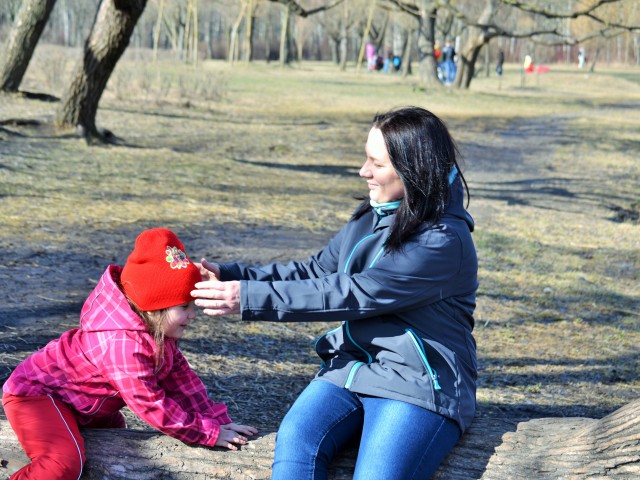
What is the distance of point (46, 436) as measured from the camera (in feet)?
8.10

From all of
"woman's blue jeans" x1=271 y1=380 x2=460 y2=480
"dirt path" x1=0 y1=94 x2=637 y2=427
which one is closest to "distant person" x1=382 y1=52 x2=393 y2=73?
"dirt path" x1=0 y1=94 x2=637 y2=427

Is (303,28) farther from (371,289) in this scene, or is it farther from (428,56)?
(371,289)

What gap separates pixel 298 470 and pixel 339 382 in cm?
36

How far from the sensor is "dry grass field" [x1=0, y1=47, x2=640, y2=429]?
4.52 m

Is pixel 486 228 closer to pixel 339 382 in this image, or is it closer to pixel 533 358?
Result: pixel 533 358

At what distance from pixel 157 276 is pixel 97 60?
28.6 feet

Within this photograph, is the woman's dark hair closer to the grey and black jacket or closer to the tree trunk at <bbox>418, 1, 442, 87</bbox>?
the grey and black jacket

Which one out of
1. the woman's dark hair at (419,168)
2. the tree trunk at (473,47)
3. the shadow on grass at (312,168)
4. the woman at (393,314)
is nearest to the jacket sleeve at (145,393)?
the woman at (393,314)

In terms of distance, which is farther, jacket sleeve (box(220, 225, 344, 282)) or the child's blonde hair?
jacket sleeve (box(220, 225, 344, 282))

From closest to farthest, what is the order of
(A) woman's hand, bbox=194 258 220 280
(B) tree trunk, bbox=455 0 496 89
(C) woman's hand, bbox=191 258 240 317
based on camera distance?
(C) woman's hand, bbox=191 258 240 317 → (A) woman's hand, bbox=194 258 220 280 → (B) tree trunk, bbox=455 0 496 89

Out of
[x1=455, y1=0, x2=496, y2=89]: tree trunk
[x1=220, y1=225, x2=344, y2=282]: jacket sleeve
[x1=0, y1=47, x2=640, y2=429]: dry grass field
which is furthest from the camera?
[x1=455, y1=0, x2=496, y2=89]: tree trunk

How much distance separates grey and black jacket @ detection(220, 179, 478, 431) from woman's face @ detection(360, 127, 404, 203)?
3.0 inches

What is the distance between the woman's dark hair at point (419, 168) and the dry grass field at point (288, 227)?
1.52 metres

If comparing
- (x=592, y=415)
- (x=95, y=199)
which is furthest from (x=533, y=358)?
(x=95, y=199)
